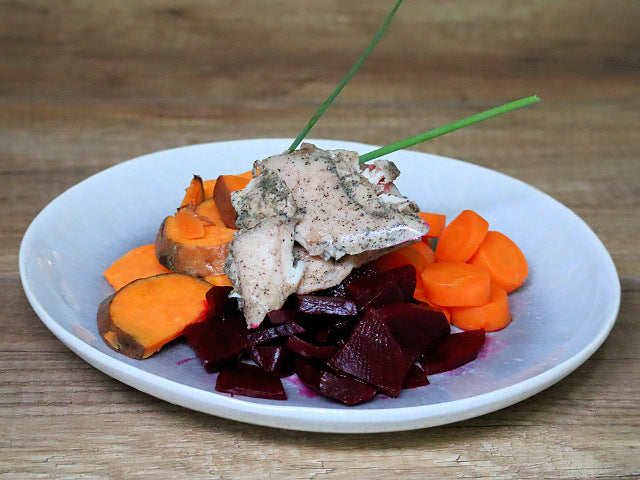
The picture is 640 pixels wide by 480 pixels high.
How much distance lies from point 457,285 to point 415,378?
0.46 m

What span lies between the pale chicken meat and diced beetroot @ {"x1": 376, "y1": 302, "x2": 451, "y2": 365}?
240 mm

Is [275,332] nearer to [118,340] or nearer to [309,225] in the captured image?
[309,225]

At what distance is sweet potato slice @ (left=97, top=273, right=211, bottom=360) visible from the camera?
252 centimetres

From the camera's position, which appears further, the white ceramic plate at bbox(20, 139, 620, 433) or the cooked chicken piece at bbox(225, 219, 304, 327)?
the cooked chicken piece at bbox(225, 219, 304, 327)

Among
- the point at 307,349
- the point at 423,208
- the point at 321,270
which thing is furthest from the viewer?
the point at 423,208

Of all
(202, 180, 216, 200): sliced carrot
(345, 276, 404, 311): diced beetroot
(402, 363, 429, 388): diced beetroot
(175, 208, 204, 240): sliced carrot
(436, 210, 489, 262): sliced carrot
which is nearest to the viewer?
(402, 363, 429, 388): diced beetroot

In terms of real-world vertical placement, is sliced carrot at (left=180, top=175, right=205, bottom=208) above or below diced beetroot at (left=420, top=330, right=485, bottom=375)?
above

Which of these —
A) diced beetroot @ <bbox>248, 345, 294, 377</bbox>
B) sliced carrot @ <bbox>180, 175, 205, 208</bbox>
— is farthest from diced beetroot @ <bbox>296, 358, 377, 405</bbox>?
sliced carrot @ <bbox>180, 175, 205, 208</bbox>

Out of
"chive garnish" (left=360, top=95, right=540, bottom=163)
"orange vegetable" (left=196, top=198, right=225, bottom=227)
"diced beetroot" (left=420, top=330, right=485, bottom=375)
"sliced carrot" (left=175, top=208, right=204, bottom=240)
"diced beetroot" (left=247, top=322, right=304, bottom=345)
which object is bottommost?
"diced beetroot" (left=420, top=330, right=485, bottom=375)

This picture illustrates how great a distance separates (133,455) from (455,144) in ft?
10.2

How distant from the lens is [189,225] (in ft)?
9.63

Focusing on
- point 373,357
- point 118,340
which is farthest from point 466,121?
point 118,340

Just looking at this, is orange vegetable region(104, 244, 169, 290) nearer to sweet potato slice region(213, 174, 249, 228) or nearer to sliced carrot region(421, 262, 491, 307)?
sweet potato slice region(213, 174, 249, 228)

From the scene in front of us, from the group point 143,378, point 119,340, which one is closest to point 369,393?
point 143,378
